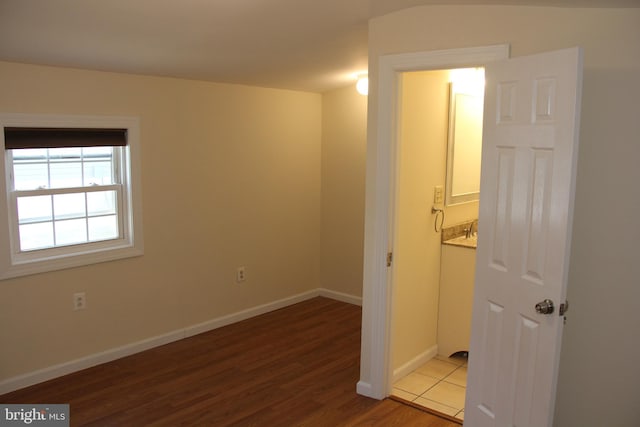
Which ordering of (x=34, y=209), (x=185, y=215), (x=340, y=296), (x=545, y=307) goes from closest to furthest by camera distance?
(x=545, y=307)
(x=34, y=209)
(x=185, y=215)
(x=340, y=296)

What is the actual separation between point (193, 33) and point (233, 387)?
7.36ft

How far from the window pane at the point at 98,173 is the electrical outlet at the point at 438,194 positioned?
2.38 m

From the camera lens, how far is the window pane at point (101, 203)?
379cm

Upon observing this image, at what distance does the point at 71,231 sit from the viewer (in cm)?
370

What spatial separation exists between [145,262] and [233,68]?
63.5 inches

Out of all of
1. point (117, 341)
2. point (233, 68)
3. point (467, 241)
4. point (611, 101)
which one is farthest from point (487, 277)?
point (117, 341)

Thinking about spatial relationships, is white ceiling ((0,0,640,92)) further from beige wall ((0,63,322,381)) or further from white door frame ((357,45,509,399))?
white door frame ((357,45,509,399))

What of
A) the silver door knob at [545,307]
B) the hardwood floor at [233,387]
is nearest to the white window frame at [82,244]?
the hardwood floor at [233,387]

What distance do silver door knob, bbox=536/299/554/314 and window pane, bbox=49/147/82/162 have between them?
10.1 feet

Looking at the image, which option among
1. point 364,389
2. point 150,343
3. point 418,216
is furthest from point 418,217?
point 150,343

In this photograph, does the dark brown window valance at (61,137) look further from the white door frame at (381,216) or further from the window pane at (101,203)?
the white door frame at (381,216)

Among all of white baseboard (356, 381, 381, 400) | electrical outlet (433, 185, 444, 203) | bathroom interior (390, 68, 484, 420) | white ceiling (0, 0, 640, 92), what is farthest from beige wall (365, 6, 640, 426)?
electrical outlet (433, 185, 444, 203)

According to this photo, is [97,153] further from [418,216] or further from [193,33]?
[418,216]

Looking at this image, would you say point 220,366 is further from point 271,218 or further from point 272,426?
point 271,218
